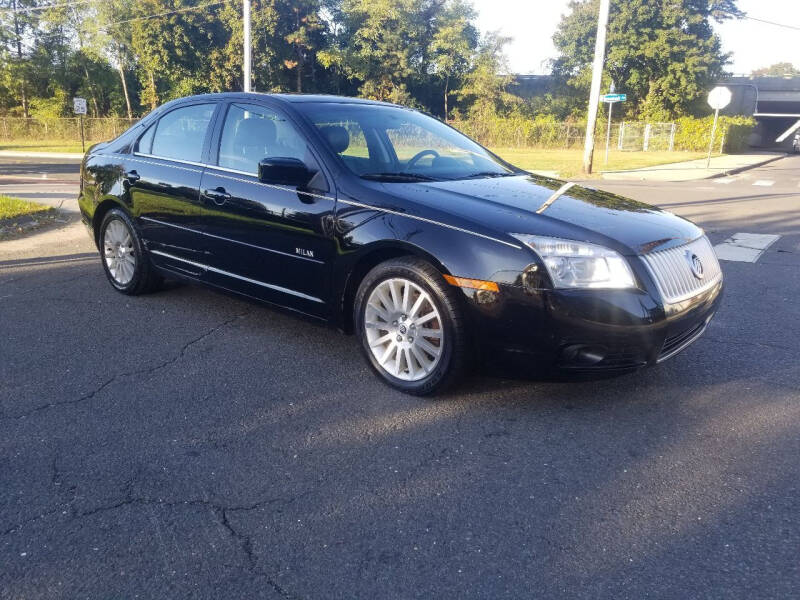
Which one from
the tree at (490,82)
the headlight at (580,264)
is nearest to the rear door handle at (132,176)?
the headlight at (580,264)

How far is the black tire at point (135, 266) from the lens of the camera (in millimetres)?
5297

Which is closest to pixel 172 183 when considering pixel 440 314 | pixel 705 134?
pixel 440 314

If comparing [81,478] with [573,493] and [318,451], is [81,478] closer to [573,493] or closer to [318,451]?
[318,451]

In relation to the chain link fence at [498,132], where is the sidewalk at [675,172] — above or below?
below

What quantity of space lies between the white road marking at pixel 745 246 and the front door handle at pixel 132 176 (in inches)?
238

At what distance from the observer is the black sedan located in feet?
10.6

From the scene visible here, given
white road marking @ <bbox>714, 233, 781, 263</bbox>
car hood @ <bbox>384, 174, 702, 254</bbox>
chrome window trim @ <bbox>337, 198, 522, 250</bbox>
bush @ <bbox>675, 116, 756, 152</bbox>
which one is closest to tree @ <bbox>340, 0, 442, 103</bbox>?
bush @ <bbox>675, 116, 756, 152</bbox>

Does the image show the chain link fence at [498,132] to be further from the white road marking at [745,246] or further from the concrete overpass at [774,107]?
the white road marking at [745,246]

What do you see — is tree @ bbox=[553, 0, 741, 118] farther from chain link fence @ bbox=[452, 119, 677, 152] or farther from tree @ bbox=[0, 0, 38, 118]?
tree @ bbox=[0, 0, 38, 118]

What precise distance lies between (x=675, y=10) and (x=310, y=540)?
49920 millimetres

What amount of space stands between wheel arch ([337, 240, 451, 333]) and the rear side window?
168cm

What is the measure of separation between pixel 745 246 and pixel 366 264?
618cm

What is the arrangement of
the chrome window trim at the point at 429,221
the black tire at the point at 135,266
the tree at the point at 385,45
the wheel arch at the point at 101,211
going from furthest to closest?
1. the tree at the point at 385,45
2. the wheel arch at the point at 101,211
3. the black tire at the point at 135,266
4. the chrome window trim at the point at 429,221

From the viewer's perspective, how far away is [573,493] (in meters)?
2.73
